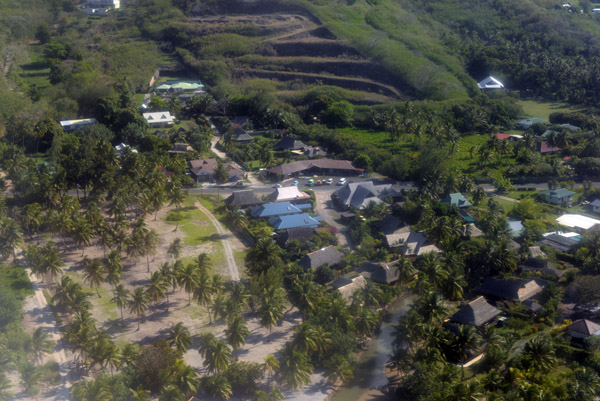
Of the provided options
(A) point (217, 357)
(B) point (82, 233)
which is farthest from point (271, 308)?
(B) point (82, 233)

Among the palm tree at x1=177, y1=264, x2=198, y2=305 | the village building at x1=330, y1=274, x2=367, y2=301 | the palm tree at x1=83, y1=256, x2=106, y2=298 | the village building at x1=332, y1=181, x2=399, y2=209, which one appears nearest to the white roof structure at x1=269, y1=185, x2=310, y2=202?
the village building at x1=332, y1=181, x2=399, y2=209

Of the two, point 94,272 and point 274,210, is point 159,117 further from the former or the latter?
point 94,272

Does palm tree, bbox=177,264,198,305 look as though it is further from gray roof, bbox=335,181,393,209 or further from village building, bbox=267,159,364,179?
village building, bbox=267,159,364,179

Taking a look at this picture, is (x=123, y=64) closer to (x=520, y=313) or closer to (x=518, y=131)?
(x=518, y=131)

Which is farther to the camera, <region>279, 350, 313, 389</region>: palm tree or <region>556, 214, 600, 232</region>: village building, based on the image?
<region>556, 214, 600, 232</region>: village building

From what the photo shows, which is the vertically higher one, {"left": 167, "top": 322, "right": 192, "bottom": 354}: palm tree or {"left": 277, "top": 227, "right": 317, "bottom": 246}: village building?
{"left": 167, "top": 322, "right": 192, "bottom": 354}: palm tree

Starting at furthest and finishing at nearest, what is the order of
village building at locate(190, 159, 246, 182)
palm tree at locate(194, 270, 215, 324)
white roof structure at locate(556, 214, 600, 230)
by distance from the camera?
village building at locate(190, 159, 246, 182) < white roof structure at locate(556, 214, 600, 230) < palm tree at locate(194, 270, 215, 324)

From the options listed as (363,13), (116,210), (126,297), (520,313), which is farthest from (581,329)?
(363,13)
